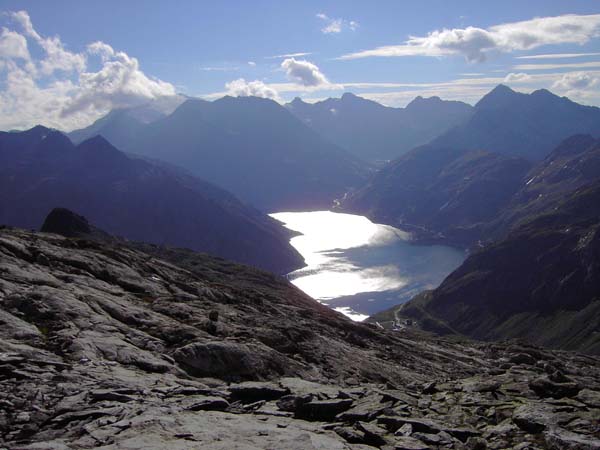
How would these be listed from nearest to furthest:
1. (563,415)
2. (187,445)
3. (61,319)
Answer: (187,445), (563,415), (61,319)

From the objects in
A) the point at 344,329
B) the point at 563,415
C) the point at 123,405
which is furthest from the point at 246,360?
the point at 344,329

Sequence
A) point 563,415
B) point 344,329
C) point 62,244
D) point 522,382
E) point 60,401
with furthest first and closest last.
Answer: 1. point 344,329
2. point 62,244
3. point 522,382
4. point 563,415
5. point 60,401

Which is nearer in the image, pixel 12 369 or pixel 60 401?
pixel 60 401

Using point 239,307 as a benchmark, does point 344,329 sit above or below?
below

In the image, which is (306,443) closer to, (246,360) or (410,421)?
(410,421)

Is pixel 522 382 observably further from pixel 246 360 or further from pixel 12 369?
pixel 12 369

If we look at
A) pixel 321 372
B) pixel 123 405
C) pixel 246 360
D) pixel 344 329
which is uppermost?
pixel 123 405

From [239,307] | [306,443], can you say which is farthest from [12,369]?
[239,307]

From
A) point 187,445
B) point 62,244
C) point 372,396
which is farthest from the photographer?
point 62,244

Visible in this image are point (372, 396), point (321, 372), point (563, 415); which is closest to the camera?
point (563, 415)
